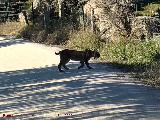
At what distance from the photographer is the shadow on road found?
447 inches

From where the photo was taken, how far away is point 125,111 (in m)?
11.4

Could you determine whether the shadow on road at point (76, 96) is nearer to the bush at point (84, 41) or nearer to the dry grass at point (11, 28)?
the bush at point (84, 41)

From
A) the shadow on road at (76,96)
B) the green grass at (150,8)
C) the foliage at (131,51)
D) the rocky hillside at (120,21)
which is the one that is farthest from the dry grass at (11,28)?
the shadow on road at (76,96)

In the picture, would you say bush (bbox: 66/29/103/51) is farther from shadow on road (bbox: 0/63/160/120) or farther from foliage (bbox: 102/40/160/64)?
shadow on road (bbox: 0/63/160/120)

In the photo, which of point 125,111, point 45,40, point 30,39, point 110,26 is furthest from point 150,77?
point 30,39

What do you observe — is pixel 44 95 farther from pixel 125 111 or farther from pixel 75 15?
pixel 75 15

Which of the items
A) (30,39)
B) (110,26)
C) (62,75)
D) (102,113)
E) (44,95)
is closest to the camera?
(102,113)

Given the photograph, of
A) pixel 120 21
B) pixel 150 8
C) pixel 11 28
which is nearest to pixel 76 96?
pixel 120 21

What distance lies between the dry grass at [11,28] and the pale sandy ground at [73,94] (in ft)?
41.7

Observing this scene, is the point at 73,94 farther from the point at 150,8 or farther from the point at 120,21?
the point at 150,8

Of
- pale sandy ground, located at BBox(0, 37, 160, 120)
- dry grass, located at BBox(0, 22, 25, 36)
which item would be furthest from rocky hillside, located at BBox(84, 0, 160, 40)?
dry grass, located at BBox(0, 22, 25, 36)

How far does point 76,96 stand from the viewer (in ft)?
43.2

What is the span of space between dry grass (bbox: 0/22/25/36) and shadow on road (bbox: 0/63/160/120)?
14936 mm

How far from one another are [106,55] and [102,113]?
27.9 ft
